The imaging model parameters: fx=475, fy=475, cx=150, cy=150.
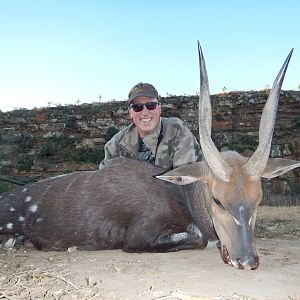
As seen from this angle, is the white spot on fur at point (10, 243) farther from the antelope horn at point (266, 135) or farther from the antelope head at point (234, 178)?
the antelope horn at point (266, 135)

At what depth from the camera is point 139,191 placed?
4.83m

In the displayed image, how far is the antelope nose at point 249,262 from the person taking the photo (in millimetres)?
3459

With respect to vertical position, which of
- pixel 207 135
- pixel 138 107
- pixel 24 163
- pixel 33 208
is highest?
pixel 138 107

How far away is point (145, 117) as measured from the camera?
6309 millimetres

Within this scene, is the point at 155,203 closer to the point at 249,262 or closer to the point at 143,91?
the point at 249,262

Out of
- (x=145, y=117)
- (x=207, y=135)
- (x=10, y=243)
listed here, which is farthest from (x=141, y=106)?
(x=10, y=243)

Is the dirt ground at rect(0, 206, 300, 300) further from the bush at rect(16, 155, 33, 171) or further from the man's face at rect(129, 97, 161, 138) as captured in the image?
the bush at rect(16, 155, 33, 171)

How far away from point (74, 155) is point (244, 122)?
545 centimetres

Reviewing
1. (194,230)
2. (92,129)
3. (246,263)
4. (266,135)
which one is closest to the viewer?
(246,263)

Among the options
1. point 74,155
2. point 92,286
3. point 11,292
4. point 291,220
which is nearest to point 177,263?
point 92,286

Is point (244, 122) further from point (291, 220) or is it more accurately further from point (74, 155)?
point (291, 220)

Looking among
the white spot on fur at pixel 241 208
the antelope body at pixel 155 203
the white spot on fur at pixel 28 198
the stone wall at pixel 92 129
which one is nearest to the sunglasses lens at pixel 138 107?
the antelope body at pixel 155 203

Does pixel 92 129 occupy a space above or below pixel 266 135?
below

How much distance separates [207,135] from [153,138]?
223 cm
